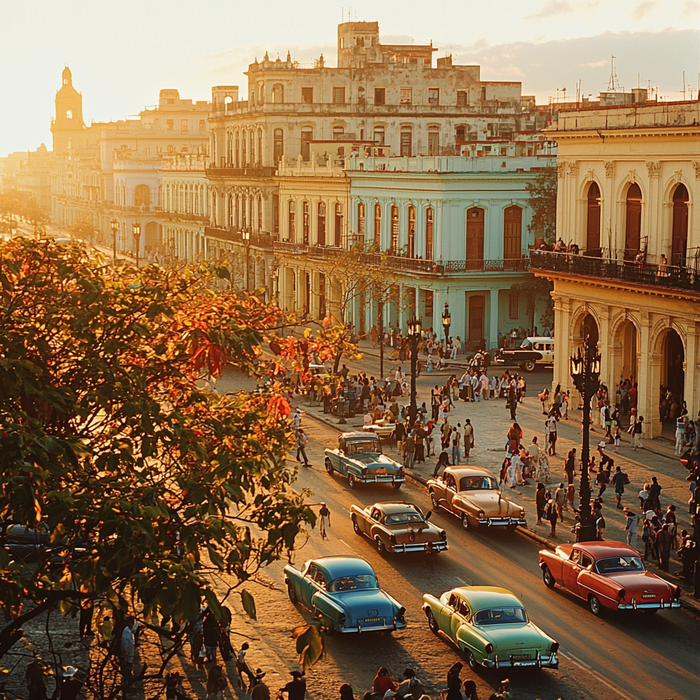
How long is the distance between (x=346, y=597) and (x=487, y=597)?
9.05 feet

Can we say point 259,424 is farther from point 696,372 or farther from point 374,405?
point 374,405

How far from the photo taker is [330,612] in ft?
74.8

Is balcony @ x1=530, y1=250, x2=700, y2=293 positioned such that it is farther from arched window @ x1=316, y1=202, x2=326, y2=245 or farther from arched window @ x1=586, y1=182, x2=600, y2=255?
arched window @ x1=316, y1=202, x2=326, y2=245

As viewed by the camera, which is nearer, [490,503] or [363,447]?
[490,503]

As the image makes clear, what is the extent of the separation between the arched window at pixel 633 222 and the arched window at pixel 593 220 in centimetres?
186

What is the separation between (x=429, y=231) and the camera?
6238 cm

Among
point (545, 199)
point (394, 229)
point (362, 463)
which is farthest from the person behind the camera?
point (394, 229)

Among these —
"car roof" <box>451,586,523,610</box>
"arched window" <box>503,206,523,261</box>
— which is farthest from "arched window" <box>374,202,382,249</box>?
"car roof" <box>451,586,523,610</box>

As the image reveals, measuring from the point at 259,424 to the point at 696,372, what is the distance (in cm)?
2569

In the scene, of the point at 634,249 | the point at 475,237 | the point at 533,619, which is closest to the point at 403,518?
the point at 533,619

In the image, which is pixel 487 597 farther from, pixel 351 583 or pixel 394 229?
pixel 394 229

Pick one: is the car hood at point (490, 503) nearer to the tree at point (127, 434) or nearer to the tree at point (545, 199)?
the tree at point (127, 434)

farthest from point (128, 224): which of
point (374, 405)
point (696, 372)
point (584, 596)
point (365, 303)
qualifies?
point (584, 596)

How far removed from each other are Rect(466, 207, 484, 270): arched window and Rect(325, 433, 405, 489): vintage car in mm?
26559
